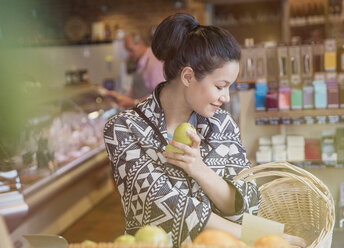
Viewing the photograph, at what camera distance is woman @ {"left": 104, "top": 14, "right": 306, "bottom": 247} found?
1888 millimetres

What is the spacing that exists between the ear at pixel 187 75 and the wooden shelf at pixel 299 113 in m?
1.92

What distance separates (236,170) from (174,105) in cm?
36

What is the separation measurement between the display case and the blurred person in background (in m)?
0.24

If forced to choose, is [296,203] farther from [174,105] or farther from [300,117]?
[300,117]

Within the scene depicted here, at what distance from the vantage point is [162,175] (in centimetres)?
195

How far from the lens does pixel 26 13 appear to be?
9062 millimetres

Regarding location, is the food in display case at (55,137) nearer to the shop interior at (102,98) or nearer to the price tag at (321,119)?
the shop interior at (102,98)

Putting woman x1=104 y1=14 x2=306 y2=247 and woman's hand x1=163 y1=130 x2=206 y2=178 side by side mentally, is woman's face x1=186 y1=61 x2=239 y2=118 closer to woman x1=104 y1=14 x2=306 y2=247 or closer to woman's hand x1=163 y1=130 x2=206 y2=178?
woman x1=104 y1=14 x2=306 y2=247

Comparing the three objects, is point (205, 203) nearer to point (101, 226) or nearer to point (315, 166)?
point (315, 166)

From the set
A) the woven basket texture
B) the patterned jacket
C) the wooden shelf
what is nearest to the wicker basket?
the woven basket texture

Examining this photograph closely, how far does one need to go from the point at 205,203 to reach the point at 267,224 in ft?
1.24

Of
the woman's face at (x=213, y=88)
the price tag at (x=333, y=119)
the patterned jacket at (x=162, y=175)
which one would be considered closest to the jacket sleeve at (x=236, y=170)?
the patterned jacket at (x=162, y=175)

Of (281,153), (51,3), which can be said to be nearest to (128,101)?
(281,153)

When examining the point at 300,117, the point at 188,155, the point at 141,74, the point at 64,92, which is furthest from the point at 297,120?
the point at 64,92
